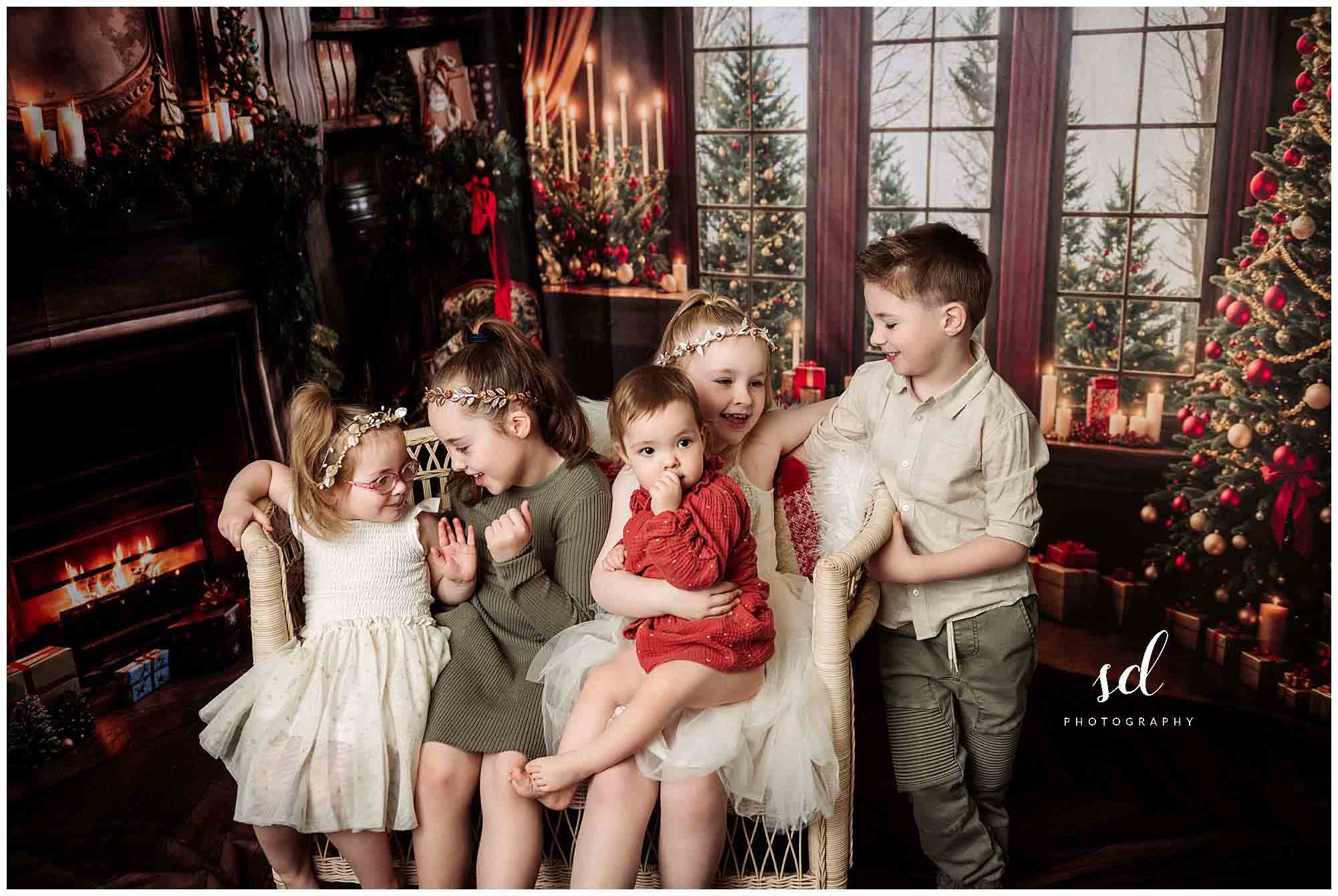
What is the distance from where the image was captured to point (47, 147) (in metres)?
2.52

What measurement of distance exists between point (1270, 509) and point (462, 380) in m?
2.20

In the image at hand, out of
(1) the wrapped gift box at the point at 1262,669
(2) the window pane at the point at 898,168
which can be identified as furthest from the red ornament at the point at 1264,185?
(1) the wrapped gift box at the point at 1262,669

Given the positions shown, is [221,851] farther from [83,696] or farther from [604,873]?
[604,873]

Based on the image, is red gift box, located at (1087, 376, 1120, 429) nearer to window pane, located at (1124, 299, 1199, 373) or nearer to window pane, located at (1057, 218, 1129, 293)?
window pane, located at (1124, 299, 1199, 373)

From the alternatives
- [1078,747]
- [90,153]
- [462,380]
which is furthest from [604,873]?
[90,153]

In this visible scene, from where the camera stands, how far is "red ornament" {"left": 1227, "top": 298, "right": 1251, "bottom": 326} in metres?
2.82

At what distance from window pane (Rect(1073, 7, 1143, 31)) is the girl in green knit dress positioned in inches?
79.2

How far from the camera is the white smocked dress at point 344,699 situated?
66.4 inches

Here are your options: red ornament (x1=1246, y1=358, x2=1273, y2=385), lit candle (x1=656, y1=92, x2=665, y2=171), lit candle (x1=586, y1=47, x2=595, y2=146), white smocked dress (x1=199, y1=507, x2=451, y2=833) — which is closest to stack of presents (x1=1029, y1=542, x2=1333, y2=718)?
red ornament (x1=1246, y1=358, x2=1273, y2=385)

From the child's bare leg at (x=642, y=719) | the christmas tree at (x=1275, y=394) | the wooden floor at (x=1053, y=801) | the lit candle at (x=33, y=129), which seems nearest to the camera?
the child's bare leg at (x=642, y=719)

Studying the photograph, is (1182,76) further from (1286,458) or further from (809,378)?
(809,378)

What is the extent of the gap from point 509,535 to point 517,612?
15 centimetres

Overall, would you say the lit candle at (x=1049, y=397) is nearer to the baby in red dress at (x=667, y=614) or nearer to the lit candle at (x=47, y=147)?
the baby in red dress at (x=667, y=614)

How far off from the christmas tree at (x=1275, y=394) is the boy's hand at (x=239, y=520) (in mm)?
2402
